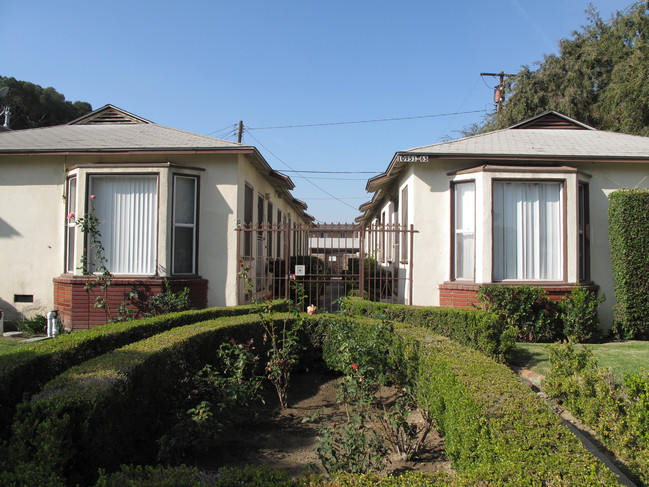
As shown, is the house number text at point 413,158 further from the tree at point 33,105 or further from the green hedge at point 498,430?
the tree at point 33,105

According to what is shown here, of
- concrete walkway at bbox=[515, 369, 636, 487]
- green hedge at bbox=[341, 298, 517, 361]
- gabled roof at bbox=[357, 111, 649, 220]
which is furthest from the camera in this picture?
gabled roof at bbox=[357, 111, 649, 220]

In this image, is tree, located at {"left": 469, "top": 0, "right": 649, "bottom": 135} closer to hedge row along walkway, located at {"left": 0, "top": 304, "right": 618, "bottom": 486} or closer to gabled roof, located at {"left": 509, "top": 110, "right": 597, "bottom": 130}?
gabled roof, located at {"left": 509, "top": 110, "right": 597, "bottom": 130}

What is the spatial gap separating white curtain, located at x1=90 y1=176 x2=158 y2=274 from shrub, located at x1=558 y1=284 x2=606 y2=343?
8.31 meters

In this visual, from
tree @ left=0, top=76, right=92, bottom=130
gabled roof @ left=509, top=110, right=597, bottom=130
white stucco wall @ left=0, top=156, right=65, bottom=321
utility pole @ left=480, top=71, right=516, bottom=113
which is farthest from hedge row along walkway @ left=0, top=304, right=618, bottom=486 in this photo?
tree @ left=0, top=76, right=92, bottom=130

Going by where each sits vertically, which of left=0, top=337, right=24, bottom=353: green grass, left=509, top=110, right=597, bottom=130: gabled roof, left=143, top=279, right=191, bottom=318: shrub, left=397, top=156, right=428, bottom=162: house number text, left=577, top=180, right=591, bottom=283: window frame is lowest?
left=0, top=337, right=24, bottom=353: green grass

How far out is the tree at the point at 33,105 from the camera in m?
26.2

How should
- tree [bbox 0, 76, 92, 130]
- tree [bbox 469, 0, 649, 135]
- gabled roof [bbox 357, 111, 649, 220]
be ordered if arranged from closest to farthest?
gabled roof [bbox 357, 111, 649, 220] → tree [bbox 469, 0, 649, 135] → tree [bbox 0, 76, 92, 130]

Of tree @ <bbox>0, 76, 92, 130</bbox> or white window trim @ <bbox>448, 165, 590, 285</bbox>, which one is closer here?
white window trim @ <bbox>448, 165, 590, 285</bbox>

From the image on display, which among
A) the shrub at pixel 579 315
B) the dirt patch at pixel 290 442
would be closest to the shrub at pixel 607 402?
the dirt patch at pixel 290 442

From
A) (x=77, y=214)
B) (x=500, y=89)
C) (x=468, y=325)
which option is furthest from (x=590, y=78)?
(x=77, y=214)

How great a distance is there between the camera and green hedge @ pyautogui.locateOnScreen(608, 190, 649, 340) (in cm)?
855

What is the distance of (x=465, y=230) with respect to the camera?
9289 mm

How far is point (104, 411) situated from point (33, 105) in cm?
3098

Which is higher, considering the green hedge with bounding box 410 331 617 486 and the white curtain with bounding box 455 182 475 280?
the white curtain with bounding box 455 182 475 280
